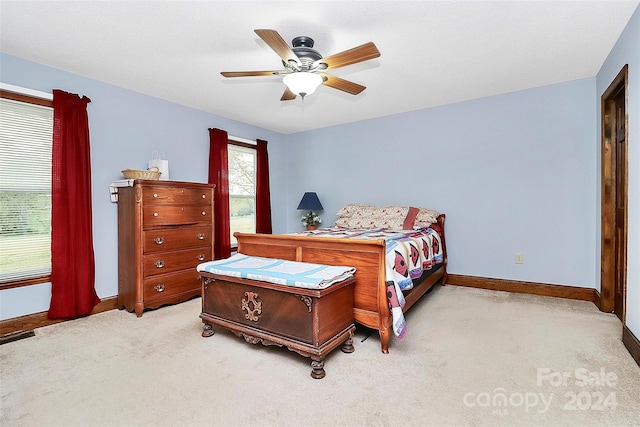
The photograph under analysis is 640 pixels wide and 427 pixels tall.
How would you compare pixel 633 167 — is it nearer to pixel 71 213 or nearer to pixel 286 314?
pixel 286 314

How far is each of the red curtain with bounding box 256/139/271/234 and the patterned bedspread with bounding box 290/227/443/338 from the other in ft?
8.15

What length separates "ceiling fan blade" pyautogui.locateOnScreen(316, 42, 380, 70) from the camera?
1916mm

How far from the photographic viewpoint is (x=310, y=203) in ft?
16.2

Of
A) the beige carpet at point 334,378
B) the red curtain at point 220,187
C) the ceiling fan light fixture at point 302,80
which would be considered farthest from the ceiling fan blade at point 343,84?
the red curtain at point 220,187

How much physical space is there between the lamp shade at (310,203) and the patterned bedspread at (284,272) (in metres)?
2.40

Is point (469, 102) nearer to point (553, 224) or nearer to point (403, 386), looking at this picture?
point (553, 224)

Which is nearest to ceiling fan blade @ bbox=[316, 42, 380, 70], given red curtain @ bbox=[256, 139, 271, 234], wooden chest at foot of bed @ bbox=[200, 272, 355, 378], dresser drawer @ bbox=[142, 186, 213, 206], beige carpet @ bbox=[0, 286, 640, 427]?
wooden chest at foot of bed @ bbox=[200, 272, 355, 378]

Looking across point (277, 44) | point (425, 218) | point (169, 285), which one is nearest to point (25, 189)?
point (169, 285)

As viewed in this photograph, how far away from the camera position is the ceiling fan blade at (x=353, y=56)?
1.92m

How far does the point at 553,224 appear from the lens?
347 centimetres

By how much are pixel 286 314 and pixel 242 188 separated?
3.14 metres

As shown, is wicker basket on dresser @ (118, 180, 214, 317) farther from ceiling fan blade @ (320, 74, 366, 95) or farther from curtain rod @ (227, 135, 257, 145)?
ceiling fan blade @ (320, 74, 366, 95)

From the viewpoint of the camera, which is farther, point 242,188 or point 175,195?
point 242,188

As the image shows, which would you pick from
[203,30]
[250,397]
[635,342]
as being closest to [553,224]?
[635,342]
